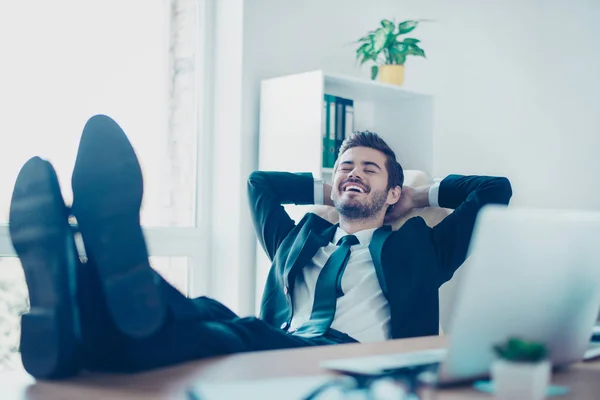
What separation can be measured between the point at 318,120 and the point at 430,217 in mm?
673

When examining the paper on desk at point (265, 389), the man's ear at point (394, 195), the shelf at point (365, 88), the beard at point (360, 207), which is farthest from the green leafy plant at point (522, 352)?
the shelf at point (365, 88)

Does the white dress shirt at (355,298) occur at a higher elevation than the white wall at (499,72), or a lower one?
lower

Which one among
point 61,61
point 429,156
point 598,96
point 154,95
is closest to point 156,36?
point 154,95

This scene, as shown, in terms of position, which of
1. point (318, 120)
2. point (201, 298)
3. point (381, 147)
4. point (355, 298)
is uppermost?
point (318, 120)

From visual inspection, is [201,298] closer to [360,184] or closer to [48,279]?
[48,279]

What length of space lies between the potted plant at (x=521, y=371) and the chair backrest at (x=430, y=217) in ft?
4.87

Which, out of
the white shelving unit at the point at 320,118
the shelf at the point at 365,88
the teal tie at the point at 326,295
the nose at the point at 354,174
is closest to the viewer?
the teal tie at the point at 326,295

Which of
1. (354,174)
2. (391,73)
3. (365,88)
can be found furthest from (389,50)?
(354,174)

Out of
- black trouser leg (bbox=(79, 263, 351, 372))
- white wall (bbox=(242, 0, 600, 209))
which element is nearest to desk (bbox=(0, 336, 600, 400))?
black trouser leg (bbox=(79, 263, 351, 372))

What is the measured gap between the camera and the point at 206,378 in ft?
3.05

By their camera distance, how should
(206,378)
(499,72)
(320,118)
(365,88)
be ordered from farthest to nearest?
(499,72), (365,88), (320,118), (206,378)

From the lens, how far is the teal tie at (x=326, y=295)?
6.13 feet

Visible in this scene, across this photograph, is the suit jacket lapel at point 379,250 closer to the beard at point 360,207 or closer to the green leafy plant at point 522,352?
the beard at point 360,207

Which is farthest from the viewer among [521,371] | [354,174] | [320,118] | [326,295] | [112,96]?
[112,96]
